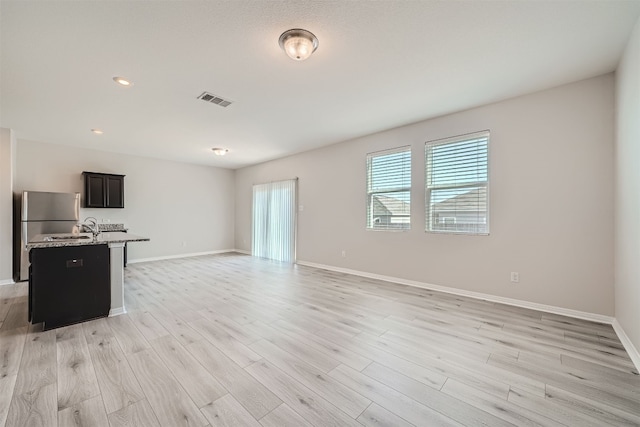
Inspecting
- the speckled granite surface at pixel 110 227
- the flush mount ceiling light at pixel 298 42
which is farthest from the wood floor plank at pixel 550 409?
the speckled granite surface at pixel 110 227

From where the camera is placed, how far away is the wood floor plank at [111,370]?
1586 millimetres

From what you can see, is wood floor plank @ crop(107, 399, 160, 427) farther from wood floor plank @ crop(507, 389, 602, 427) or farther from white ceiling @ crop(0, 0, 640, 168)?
white ceiling @ crop(0, 0, 640, 168)

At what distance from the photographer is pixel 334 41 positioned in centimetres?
220

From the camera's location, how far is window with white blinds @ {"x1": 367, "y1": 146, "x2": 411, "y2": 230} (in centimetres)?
429

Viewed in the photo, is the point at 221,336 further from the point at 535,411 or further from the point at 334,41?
the point at 334,41

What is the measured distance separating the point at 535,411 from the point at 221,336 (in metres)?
2.39

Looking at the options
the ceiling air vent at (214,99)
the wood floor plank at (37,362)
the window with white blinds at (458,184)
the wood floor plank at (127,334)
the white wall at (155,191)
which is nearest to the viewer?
the wood floor plank at (37,362)

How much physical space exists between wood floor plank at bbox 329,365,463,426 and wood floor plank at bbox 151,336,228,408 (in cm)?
81

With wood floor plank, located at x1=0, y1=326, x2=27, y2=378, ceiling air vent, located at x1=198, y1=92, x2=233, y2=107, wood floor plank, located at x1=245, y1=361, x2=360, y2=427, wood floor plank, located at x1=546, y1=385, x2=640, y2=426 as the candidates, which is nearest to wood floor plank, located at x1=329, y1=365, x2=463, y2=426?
wood floor plank, located at x1=245, y1=361, x2=360, y2=427

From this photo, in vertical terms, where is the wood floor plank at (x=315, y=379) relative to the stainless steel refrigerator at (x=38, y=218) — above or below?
below

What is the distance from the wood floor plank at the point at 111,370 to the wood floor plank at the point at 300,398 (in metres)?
0.75

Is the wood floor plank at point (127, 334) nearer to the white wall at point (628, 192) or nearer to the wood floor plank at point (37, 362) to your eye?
the wood floor plank at point (37, 362)

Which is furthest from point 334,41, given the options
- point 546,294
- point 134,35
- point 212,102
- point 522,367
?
point 546,294

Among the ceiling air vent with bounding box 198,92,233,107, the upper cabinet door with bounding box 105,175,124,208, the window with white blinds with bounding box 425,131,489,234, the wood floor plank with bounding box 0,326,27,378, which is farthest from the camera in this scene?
the upper cabinet door with bounding box 105,175,124,208
